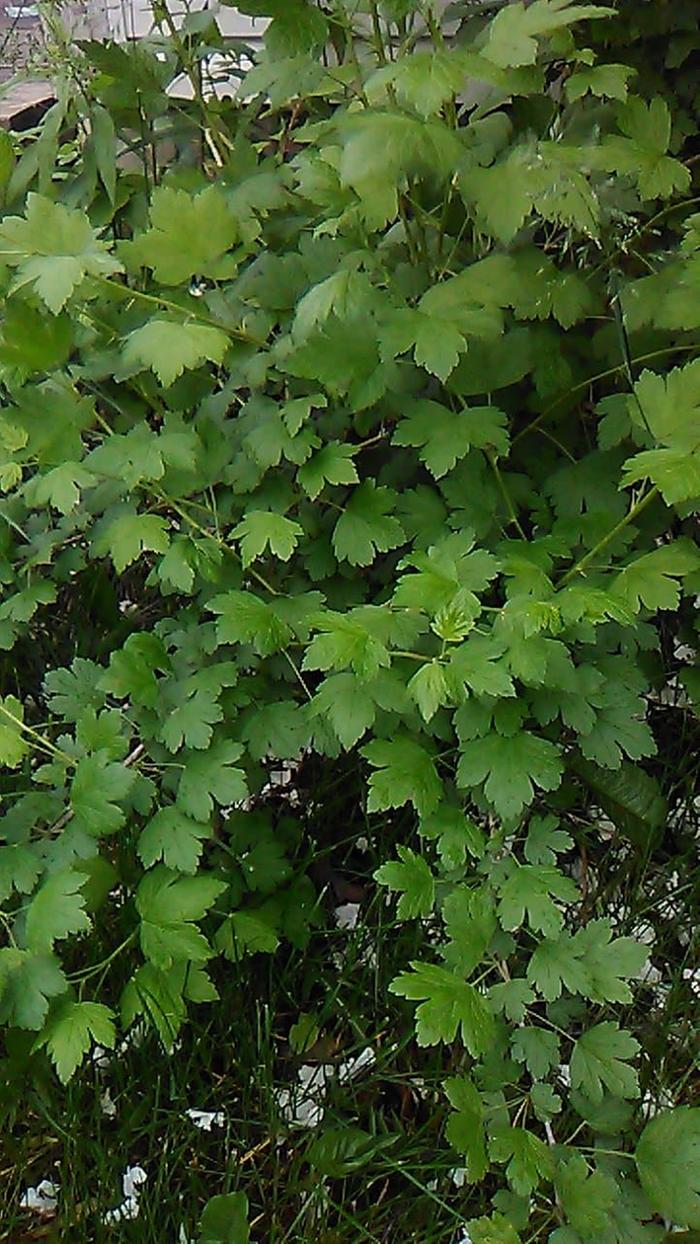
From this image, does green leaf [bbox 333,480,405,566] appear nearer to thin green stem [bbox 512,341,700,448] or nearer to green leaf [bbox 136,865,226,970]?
thin green stem [bbox 512,341,700,448]

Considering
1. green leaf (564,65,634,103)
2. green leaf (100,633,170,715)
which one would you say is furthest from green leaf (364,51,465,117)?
green leaf (100,633,170,715)

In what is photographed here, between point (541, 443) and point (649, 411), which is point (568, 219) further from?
point (541, 443)

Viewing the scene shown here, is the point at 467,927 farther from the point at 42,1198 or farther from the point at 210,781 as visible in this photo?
the point at 42,1198

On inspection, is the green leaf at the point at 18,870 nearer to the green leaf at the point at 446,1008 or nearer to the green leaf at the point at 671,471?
the green leaf at the point at 446,1008

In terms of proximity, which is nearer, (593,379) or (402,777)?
(402,777)

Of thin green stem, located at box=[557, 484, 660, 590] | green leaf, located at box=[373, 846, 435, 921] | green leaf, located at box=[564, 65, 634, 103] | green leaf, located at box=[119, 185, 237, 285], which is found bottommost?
green leaf, located at box=[373, 846, 435, 921]

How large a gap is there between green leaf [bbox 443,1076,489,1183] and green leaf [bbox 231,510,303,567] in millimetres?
556

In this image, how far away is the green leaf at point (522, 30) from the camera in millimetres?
1134

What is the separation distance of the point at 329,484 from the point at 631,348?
14.9 inches

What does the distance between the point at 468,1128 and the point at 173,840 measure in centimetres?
41

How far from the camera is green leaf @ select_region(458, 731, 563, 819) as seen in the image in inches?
46.5

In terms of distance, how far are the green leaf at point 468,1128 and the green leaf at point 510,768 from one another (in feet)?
0.86

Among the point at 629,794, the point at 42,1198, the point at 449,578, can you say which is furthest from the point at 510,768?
the point at 42,1198

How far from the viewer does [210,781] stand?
4.22 feet
